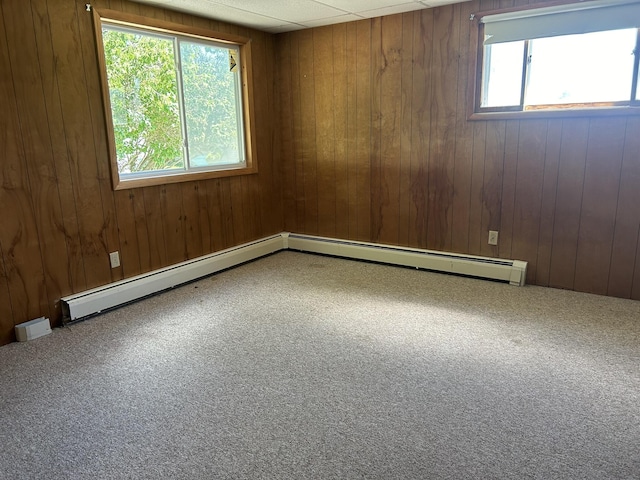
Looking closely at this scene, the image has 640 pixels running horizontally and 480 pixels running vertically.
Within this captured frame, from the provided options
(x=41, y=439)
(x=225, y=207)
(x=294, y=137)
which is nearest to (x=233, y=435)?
(x=41, y=439)

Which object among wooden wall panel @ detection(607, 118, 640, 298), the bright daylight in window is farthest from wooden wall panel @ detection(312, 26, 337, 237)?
wooden wall panel @ detection(607, 118, 640, 298)

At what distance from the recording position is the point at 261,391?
7.56 feet

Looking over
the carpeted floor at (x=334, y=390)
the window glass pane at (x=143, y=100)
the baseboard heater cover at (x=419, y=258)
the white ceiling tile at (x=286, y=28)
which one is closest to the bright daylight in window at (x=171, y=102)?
the window glass pane at (x=143, y=100)

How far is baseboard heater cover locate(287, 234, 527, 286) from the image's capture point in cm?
374

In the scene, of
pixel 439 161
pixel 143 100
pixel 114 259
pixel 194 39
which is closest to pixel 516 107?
pixel 439 161

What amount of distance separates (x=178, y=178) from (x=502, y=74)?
2.72m

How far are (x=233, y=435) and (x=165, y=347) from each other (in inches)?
39.9

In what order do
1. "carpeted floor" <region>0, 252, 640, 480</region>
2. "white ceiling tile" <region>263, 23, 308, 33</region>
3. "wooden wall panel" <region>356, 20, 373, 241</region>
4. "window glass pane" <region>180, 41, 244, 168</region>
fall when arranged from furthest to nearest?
"white ceiling tile" <region>263, 23, 308, 33</region> < "wooden wall panel" <region>356, 20, 373, 241</region> < "window glass pane" <region>180, 41, 244, 168</region> < "carpeted floor" <region>0, 252, 640, 480</region>

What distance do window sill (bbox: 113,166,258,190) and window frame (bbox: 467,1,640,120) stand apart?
6.95ft

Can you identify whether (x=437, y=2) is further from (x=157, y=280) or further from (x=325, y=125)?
(x=157, y=280)

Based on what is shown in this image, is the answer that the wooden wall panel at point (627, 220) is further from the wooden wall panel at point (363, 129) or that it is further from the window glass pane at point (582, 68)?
the wooden wall panel at point (363, 129)

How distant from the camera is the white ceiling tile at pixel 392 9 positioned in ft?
12.1

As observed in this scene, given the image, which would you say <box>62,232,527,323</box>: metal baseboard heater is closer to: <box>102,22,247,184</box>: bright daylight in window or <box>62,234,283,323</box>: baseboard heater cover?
<box>62,234,283,323</box>: baseboard heater cover

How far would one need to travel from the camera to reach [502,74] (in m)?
3.60
